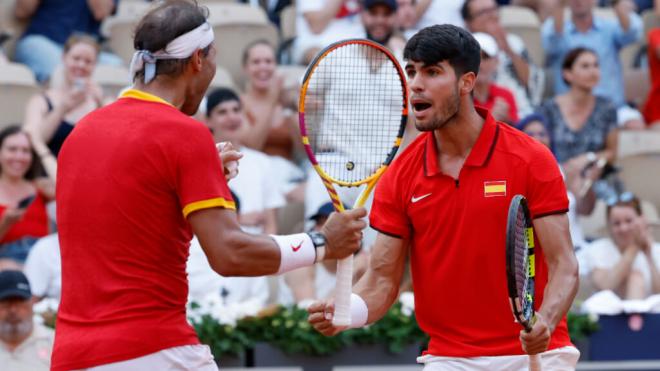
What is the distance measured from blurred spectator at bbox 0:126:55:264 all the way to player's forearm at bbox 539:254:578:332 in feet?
15.1

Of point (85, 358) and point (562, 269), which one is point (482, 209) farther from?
point (85, 358)

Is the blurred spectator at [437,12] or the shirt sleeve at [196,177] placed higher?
the blurred spectator at [437,12]

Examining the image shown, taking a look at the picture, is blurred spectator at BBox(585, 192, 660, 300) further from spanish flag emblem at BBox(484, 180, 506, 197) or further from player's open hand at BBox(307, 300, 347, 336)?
player's open hand at BBox(307, 300, 347, 336)

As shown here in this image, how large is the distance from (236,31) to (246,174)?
225cm

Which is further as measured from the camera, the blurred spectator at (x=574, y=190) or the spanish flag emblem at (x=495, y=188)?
the blurred spectator at (x=574, y=190)

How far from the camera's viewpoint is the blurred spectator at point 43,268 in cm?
848

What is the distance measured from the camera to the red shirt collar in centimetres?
523

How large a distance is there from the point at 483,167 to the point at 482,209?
18cm

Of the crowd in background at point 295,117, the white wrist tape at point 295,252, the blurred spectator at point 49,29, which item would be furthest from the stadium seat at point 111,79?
the white wrist tape at point 295,252

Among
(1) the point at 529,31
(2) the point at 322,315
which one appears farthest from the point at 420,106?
(1) the point at 529,31

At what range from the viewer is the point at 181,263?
445 cm

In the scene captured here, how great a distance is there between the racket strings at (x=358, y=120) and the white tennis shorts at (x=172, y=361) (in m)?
0.98

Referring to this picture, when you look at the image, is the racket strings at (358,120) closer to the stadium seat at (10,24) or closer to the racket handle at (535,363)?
the racket handle at (535,363)

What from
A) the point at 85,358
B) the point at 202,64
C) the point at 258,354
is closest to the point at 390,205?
the point at 202,64
